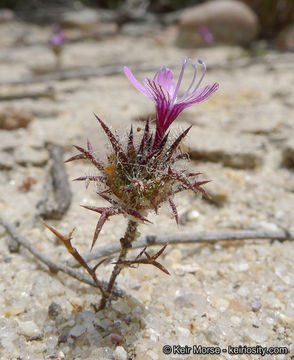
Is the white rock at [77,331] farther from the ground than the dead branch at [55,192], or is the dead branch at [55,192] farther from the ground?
the dead branch at [55,192]

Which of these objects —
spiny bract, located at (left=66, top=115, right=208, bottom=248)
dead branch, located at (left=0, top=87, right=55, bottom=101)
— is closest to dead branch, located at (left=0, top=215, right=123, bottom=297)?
→ spiny bract, located at (left=66, top=115, right=208, bottom=248)

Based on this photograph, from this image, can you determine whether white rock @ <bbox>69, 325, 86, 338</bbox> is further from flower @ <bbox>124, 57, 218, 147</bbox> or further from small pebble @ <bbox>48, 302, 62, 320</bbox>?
flower @ <bbox>124, 57, 218, 147</bbox>

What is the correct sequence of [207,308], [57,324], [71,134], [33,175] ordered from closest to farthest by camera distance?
[57,324], [207,308], [33,175], [71,134]

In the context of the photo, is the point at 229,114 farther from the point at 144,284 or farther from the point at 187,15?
the point at 187,15

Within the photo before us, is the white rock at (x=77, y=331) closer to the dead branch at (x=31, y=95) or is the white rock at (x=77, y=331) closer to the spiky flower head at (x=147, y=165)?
the spiky flower head at (x=147, y=165)

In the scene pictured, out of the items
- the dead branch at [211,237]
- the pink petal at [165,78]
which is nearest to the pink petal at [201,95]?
the pink petal at [165,78]

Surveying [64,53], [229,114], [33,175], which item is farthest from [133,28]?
[33,175]

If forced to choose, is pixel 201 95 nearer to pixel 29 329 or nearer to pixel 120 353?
pixel 120 353
